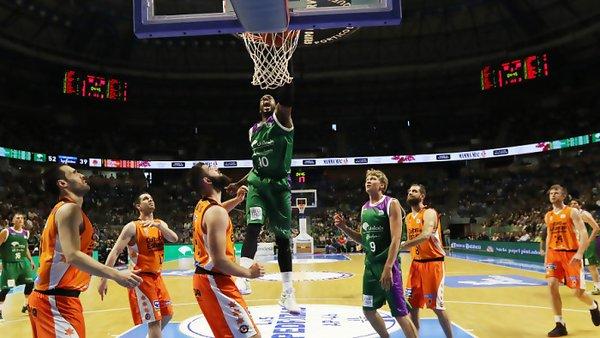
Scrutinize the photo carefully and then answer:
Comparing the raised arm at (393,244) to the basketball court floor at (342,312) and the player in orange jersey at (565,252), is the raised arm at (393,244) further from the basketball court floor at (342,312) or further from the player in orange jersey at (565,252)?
the player in orange jersey at (565,252)

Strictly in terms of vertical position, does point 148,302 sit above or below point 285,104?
below

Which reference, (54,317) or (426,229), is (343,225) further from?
(54,317)

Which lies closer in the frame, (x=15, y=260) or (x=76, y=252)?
(x=76, y=252)

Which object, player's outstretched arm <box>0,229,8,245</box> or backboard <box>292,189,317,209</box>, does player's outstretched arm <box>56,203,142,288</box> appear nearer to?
player's outstretched arm <box>0,229,8,245</box>

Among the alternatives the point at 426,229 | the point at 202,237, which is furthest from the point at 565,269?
the point at 202,237

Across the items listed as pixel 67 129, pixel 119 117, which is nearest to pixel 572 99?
pixel 119 117

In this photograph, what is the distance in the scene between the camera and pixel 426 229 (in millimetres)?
6105

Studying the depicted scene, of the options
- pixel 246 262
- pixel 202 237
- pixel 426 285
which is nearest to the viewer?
pixel 202 237

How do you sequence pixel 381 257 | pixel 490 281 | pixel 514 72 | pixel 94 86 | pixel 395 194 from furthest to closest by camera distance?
pixel 395 194, pixel 94 86, pixel 514 72, pixel 490 281, pixel 381 257

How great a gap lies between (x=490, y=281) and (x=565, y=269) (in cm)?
653

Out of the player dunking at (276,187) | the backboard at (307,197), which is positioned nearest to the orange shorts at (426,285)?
the player dunking at (276,187)

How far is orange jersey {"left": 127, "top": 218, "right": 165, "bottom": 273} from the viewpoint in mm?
6105

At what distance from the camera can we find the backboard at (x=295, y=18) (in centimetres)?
617

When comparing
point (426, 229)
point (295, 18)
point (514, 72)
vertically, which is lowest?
point (426, 229)
